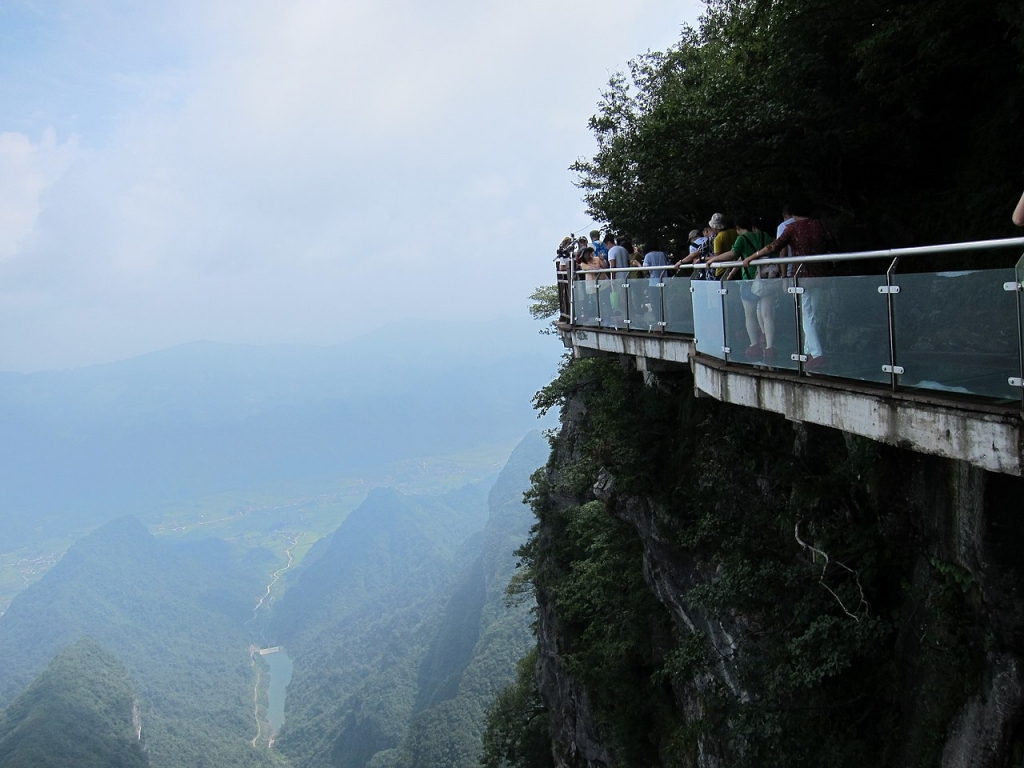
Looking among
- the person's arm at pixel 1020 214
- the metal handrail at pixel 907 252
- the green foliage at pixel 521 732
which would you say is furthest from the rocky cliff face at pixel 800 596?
the green foliage at pixel 521 732

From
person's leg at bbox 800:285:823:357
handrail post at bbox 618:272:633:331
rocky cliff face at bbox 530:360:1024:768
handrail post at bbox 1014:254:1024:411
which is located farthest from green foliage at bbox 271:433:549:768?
handrail post at bbox 1014:254:1024:411

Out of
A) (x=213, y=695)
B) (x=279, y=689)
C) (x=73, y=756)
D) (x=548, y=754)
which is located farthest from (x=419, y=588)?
(x=548, y=754)

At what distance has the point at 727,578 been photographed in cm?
812

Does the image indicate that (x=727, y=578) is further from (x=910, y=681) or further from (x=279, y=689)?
(x=279, y=689)

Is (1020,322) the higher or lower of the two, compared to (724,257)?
lower

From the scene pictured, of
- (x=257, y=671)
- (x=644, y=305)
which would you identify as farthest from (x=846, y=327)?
(x=257, y=671)

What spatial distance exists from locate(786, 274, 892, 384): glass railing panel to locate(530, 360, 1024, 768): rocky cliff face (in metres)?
1.15

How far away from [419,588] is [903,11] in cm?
15918

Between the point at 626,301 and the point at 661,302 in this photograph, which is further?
the point at 626,301

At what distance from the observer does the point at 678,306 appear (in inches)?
357

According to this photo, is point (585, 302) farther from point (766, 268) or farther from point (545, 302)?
point (545, 302)

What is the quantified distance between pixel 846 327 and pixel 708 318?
8.16 feet

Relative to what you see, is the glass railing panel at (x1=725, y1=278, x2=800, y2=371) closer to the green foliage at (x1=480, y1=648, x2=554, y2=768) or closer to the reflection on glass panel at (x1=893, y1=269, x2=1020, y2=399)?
the reflection on glass panel at (x1=893, y1=269, x2=1020, y2=399)

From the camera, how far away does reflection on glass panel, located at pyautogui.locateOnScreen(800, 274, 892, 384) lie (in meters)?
4.83
